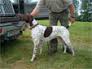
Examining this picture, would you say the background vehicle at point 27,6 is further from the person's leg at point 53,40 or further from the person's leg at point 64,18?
the person's leg at point 64,18

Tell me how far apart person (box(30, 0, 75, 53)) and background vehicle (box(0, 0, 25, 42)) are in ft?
2.87

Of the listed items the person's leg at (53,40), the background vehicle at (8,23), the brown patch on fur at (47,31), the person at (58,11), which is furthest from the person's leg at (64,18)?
the background vehicle at (8,23)

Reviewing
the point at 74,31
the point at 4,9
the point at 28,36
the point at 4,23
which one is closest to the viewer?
the point at 4,23

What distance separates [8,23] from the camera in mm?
9117

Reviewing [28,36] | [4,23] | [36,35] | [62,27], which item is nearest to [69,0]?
[62,27]

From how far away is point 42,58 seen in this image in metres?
8.58

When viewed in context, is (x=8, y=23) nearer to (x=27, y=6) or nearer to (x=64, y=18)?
(x=64, y=18)

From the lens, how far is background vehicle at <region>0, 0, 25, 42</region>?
8672 millimetres

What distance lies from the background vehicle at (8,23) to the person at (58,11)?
0.88m

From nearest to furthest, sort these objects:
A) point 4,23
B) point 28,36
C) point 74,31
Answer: point 4,23 < point 28,36 < point 74,31

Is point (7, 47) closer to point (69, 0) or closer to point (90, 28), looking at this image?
point (69, 0)

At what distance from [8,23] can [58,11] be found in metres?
1.56

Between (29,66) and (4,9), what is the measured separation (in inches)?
87.4

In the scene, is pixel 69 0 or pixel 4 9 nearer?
pixel 69 0
